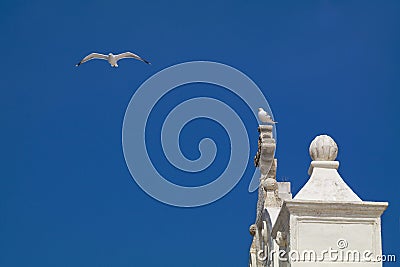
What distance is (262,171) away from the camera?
17.0 metres

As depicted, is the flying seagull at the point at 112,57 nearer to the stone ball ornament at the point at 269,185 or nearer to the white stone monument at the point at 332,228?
the stone ball ornament at the point at 269,185

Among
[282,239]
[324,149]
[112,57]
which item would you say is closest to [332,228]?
[282,239]

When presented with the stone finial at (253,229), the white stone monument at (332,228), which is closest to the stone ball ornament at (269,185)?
the stone finial at (253,229)

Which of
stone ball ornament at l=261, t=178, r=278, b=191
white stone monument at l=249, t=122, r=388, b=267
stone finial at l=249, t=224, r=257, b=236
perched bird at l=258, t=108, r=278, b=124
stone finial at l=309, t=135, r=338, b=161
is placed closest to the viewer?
white stone monument at l=249, t=122, r=388, b=267

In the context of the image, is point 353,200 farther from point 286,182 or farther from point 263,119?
point 263,119

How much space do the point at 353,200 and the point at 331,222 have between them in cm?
38

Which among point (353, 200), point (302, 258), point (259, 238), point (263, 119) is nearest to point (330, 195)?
point (353, 200)

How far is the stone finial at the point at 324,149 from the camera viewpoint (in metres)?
9.24

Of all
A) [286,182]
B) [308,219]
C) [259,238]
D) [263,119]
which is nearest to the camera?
[308,219]

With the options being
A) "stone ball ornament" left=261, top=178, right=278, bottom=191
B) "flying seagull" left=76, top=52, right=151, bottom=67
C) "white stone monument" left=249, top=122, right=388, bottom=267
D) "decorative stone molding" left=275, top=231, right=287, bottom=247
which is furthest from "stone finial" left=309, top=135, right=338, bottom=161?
"flying seagull" left=76, top=52, right=151, bottom=67

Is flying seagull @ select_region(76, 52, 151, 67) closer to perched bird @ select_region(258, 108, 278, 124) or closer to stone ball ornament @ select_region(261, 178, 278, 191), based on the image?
perched bird @ select_region(258, 108, 278, 124)

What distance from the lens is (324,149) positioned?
9.24 meters

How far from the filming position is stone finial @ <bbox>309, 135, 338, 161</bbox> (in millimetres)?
9242

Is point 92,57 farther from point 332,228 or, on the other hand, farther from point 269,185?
point 332,228
